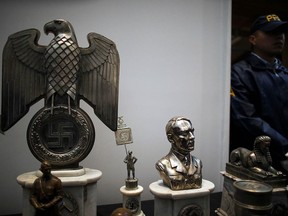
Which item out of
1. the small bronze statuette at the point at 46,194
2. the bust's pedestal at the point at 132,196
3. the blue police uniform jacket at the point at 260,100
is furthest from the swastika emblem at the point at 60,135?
the blue police uniform jacket at the point at 260,100

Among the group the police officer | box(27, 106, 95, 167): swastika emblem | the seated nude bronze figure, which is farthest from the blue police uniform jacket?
box(27, 106, 95, 167): swastika emblem

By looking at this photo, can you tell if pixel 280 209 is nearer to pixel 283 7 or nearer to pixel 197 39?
pixel 197 39

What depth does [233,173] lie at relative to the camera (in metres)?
1.66

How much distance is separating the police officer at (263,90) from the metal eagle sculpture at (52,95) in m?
1.05

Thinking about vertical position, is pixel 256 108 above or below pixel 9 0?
below

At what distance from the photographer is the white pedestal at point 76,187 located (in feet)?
4.72

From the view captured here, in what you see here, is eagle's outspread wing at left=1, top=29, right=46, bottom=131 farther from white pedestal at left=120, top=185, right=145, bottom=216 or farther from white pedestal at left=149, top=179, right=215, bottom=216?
white pedestal at left=149, top=179, right=215, bottom=216

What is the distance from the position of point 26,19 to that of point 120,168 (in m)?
1.19

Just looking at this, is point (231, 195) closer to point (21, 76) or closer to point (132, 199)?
point (132, 199)

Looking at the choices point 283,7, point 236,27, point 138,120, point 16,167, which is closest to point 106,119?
point 138,120

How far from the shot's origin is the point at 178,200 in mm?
1428

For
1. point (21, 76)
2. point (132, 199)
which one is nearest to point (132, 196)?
point (132, 199)

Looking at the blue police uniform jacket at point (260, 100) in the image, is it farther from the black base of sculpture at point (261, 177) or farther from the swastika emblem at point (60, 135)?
the swastika emblem at point (60, 135)

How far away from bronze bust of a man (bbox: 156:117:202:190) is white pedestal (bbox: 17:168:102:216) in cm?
38
